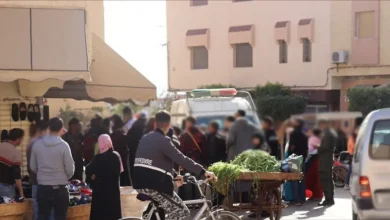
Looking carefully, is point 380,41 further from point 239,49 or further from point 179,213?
point 179,213

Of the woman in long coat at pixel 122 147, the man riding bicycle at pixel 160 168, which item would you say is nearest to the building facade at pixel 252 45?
the woman in long coat at pixel 122 147

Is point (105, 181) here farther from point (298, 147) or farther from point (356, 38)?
point (356, 38)

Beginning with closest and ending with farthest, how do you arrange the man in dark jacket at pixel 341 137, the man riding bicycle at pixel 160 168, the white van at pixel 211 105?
the man riding bicycle at pixel 160 168
the man in dark jacket at pixel 341 137
the white van at pixel 211 105

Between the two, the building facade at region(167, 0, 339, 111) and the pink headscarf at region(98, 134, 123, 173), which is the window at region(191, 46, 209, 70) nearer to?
the building facade at region(167, 0, 339, 111)

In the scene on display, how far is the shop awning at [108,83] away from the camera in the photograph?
43.2 feet

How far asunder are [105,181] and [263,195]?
115 inches

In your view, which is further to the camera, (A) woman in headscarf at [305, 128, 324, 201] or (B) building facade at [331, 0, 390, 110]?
(B) building facade at [331, 0, 390, 110]

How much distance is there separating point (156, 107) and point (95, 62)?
1299 centimetres

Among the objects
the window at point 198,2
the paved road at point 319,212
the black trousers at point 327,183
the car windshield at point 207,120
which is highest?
the window at point 198,2

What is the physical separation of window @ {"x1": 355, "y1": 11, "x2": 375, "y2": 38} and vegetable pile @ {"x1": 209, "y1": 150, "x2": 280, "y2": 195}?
56.6ft

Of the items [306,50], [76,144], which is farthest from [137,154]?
[306,50]

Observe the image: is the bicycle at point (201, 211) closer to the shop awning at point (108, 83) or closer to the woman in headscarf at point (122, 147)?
the shop awning at point (108, 83)

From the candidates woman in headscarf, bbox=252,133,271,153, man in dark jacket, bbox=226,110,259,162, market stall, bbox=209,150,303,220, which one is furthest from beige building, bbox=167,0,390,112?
market stall, bbox=209,150,303,220

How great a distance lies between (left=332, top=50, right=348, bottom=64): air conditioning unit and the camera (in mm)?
29344
